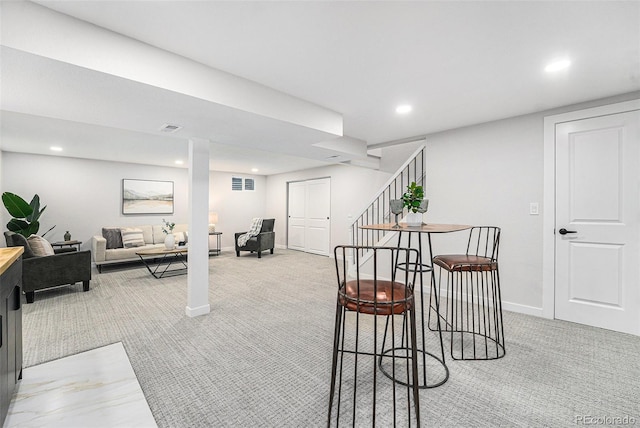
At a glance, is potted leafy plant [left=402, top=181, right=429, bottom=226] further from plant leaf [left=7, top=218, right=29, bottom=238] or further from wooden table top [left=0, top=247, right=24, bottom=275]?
plant leaf [left=7, top=218, right=29, bottom=238]

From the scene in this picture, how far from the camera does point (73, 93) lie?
2.03 m

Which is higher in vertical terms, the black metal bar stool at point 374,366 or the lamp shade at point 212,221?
the lamp shade at point 212,221

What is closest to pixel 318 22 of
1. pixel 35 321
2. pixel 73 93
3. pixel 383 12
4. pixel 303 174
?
pixel 383 12

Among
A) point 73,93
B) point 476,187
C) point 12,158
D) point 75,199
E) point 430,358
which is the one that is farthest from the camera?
point 75,199

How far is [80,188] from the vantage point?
596 cm

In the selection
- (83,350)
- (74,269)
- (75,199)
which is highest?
(75,199)

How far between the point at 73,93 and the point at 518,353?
387 centimetres

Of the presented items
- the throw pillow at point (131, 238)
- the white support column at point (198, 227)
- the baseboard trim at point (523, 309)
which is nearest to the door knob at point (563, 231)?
the baseboard trim at point (523, 309)

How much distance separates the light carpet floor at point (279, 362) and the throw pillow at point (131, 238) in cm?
209

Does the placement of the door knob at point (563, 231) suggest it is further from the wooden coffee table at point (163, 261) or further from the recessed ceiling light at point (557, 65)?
the wooden coffee table at point (163, 261)

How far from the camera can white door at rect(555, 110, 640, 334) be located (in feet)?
8.97

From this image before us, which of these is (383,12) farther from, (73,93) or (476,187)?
(476,187)

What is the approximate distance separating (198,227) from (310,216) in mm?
4711

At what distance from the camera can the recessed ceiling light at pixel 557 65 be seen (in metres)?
2.15
